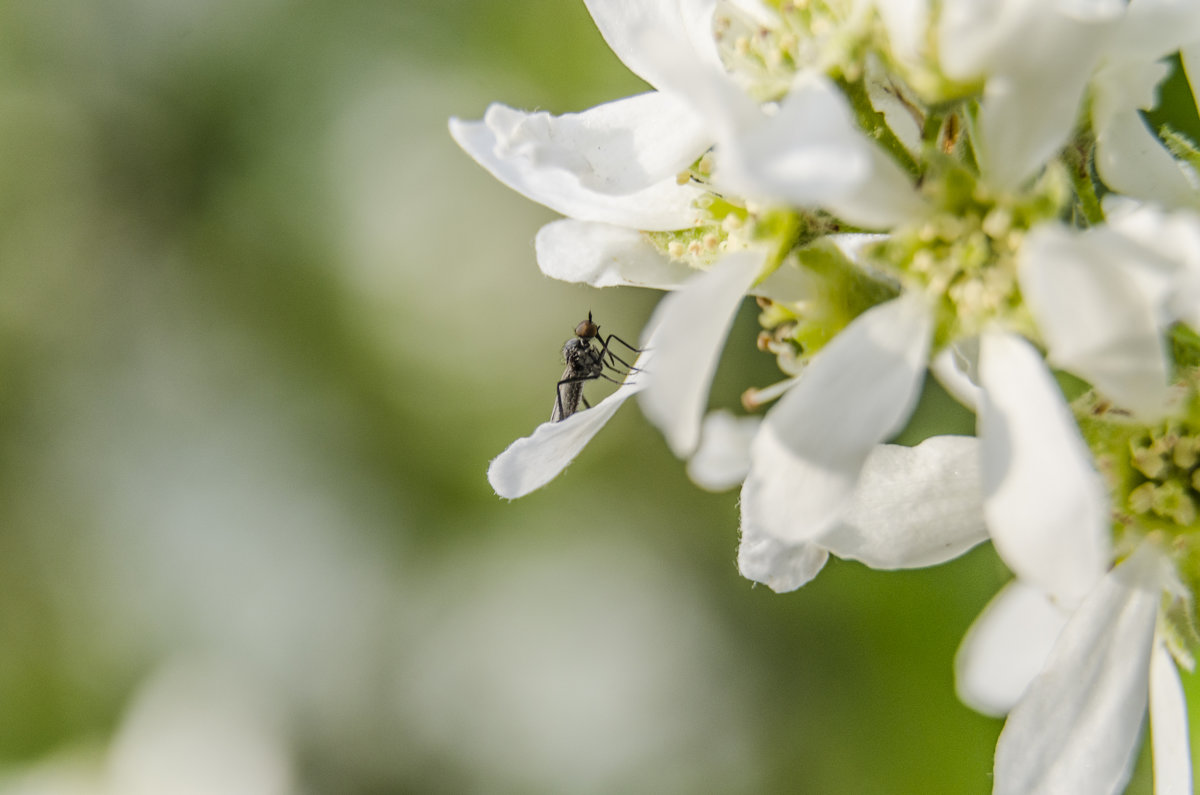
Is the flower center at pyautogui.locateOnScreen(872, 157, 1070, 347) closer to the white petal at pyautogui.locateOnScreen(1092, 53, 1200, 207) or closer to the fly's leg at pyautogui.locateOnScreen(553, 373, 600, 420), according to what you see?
the white petal at pyautogui.locateOnScreen(1092, 53, 1200, 207)

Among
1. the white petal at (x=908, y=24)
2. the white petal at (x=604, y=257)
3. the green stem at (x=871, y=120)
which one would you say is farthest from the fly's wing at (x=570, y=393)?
the white petal at (x=908, y=24)

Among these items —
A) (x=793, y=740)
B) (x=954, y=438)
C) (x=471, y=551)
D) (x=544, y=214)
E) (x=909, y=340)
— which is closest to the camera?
(x=909, y=340)

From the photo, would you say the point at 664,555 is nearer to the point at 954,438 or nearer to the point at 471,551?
the point at 471,551

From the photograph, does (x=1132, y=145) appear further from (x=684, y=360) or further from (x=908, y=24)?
(x=684, y=360)

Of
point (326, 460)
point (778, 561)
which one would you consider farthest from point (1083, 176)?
point (326, 460)

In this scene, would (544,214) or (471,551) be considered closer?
(471,551)

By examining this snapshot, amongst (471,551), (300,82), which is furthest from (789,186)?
(300,82)

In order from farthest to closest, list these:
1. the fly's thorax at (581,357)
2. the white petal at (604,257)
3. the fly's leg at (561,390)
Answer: the fly's thorax at (581,357)
the fly's leg at (561,390)
the white petal at (604,257)

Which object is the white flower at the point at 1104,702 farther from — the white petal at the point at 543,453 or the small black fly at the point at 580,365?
the small black fly at the point at 580,365
